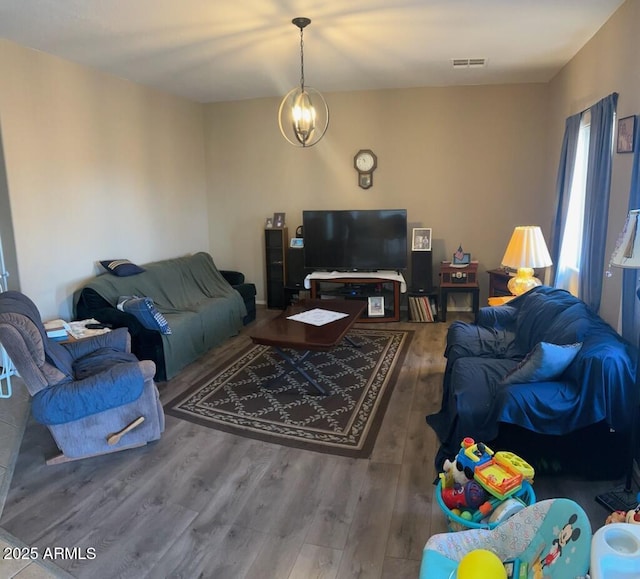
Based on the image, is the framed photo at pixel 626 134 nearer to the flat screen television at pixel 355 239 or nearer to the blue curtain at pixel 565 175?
the blue curtain at pixel 565 175

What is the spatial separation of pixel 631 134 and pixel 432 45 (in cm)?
184

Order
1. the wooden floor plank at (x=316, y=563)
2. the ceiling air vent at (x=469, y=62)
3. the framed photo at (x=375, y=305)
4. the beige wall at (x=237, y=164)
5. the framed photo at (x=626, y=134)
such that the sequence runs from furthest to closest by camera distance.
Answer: the framed photo at (x=375, y=305) → the ceiling air vent at (x=469, y=62) → the beige wall at (x=237, y=164) → the framed photo at (x=626, y=134) → the wooden floor plank at (x=316, y=563)

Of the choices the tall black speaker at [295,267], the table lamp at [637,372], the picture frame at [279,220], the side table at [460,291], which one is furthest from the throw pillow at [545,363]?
the picture frame at [279,220]

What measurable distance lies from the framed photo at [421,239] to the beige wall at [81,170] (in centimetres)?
289

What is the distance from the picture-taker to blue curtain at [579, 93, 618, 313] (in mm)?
3148

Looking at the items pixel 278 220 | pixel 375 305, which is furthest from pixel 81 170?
pixel 375 305

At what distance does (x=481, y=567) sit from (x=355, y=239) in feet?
15.2

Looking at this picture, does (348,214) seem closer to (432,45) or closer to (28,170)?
(432,45)

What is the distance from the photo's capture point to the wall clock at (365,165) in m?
5.88

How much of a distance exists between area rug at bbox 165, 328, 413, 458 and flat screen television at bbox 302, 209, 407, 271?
4.61 ft

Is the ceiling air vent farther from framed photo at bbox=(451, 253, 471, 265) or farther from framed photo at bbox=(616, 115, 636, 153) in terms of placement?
framed photo at bbox=(451, 253, 471, 265)

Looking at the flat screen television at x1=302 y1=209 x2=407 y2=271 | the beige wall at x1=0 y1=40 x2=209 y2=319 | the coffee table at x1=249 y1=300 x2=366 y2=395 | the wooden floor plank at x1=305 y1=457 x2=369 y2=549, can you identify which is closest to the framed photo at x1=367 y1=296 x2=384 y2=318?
the flat screen television at x1=302 y1=209 x2=407 y2=271

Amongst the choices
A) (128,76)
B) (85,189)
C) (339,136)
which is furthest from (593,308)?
(128,76)

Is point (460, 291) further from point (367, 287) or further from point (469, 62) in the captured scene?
point (469, 62)
